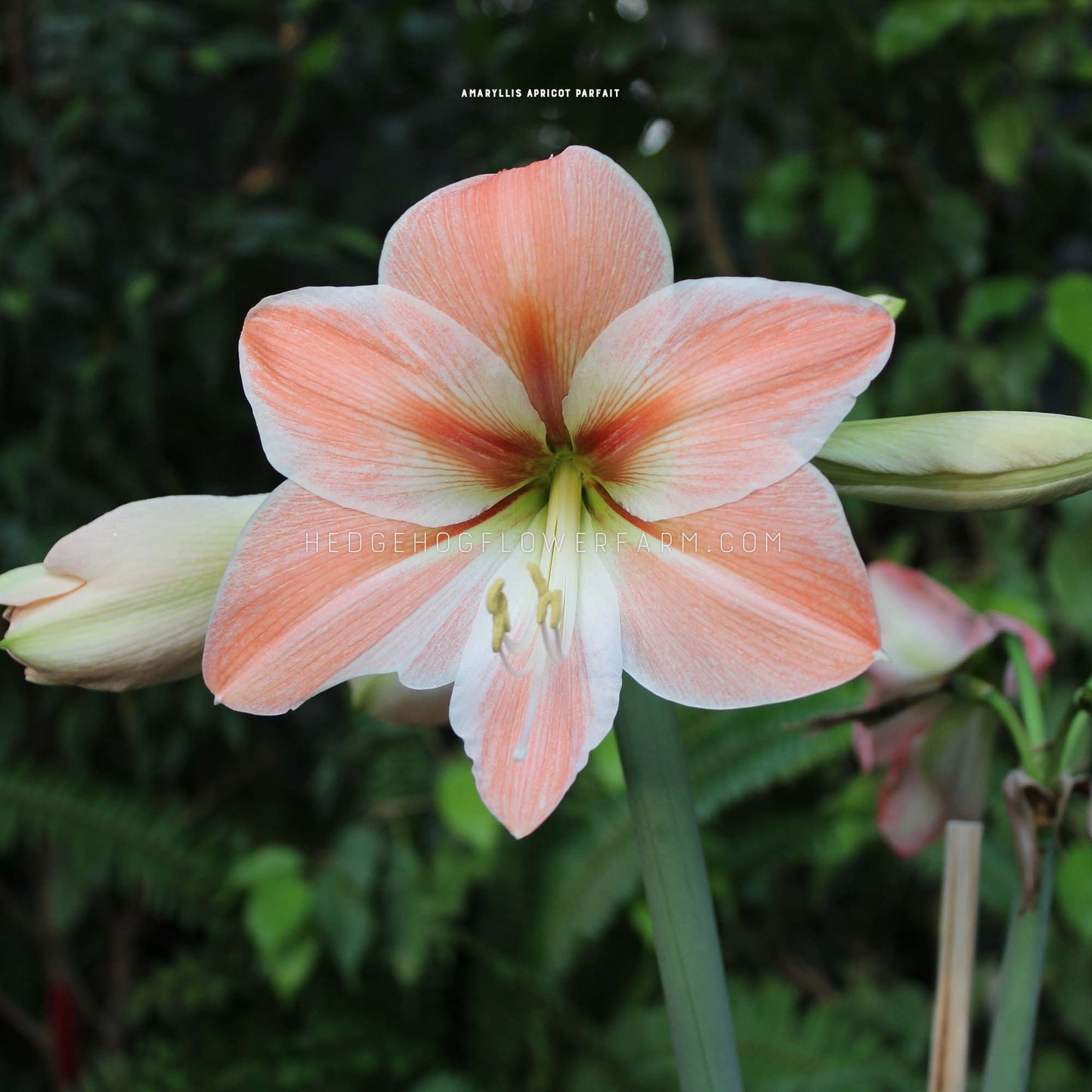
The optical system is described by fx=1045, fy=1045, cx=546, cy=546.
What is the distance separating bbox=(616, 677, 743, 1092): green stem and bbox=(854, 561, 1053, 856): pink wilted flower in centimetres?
12

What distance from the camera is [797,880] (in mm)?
1871

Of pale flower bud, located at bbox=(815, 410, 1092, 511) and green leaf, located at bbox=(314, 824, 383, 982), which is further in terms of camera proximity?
green leaf, located at bbox=(314, 824, 383, 982)

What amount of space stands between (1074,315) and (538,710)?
3.69 feet

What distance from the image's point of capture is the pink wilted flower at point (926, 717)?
366 mm

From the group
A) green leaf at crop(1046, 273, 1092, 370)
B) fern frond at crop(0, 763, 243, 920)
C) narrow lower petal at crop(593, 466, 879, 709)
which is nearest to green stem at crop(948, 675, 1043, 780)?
narrow lower petal at crop(593, 466, 879, 709)

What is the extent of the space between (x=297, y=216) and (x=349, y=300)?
131 cm

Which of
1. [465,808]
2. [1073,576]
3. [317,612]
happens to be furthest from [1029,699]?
[1073,576]

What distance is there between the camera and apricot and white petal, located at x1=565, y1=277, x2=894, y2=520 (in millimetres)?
274

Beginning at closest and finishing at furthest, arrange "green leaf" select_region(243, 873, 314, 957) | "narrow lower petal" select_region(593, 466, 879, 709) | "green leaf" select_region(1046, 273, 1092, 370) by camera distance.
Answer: "narrow lower petal" select_region(593, 466, 879, 709) < "green leaf" select_region(1046, 273, 1092, 370) < "green leaf" select_region(243, 873, 314, 957)

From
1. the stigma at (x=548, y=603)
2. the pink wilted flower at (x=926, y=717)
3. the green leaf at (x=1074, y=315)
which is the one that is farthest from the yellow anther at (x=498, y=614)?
the green leaf at (x=1074, y=315)

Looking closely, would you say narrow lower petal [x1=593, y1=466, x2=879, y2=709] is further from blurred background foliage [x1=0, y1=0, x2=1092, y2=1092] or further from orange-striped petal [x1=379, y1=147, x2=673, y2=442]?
blurred background foliage [x1=0, y1=0, x2=1092, y2=1092]

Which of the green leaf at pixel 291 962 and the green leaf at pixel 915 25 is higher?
the green leaf at pixel 915 25

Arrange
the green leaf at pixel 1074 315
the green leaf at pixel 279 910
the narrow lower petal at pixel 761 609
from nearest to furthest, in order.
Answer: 1. the narrow lower petal at pixel 761 609
2. the green leaf at pixel 1074 315
3. the green leaf at pixel 279 910

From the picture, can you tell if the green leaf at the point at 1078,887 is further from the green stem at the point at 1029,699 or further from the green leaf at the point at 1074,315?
the green stem at the point at 1029,699
